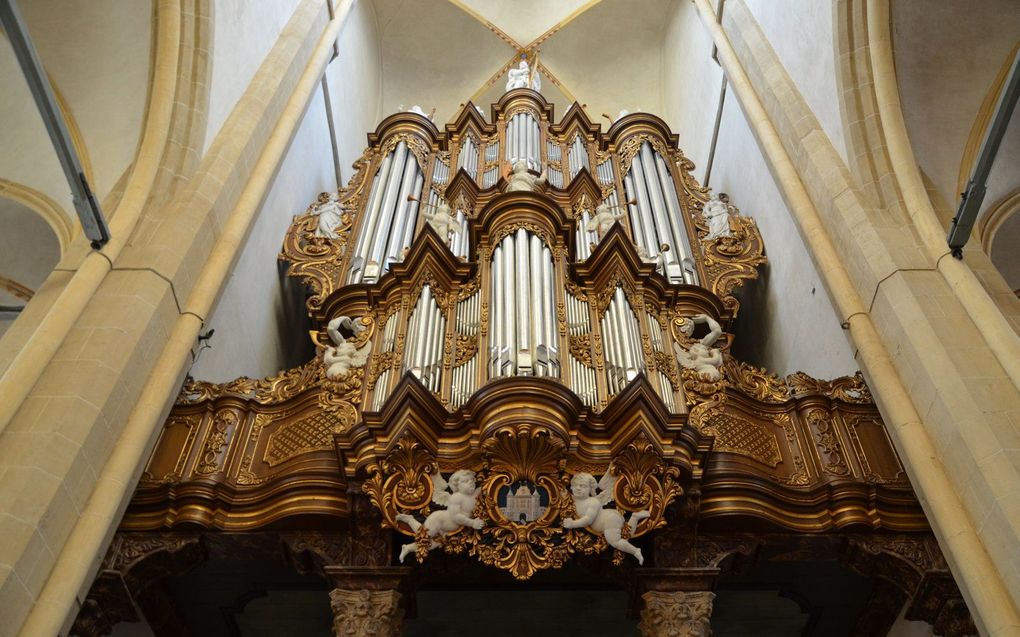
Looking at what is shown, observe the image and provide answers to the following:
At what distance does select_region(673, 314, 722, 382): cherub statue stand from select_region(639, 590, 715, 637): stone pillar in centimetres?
196

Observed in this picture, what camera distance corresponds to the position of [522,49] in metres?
17.0

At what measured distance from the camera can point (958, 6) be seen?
8.88 m

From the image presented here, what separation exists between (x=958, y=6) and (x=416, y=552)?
7165 mm

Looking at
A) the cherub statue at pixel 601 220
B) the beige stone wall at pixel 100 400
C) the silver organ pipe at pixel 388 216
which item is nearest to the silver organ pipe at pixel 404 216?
the silver organ pipe at pixel 388 216

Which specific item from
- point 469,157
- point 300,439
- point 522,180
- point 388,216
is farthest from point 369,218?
point 300,439

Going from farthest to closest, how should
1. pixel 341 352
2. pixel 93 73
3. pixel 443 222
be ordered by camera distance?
pixel 443 222
pixel 93 73
pixel 341 352

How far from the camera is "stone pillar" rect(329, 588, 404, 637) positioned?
6016 mm

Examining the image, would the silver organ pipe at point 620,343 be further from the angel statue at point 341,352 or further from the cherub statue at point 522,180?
the cherub statue at point 522,180

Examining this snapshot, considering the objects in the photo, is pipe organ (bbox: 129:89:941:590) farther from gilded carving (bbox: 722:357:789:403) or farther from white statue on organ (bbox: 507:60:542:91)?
white statue on organ (bbox: 507:60:542:91)

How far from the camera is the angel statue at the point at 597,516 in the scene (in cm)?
599

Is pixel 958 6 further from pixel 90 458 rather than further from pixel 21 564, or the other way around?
pixel 21 564

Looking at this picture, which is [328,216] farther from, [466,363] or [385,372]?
[466,363]

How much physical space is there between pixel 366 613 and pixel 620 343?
111 inches

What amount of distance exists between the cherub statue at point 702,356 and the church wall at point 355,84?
285 inches
